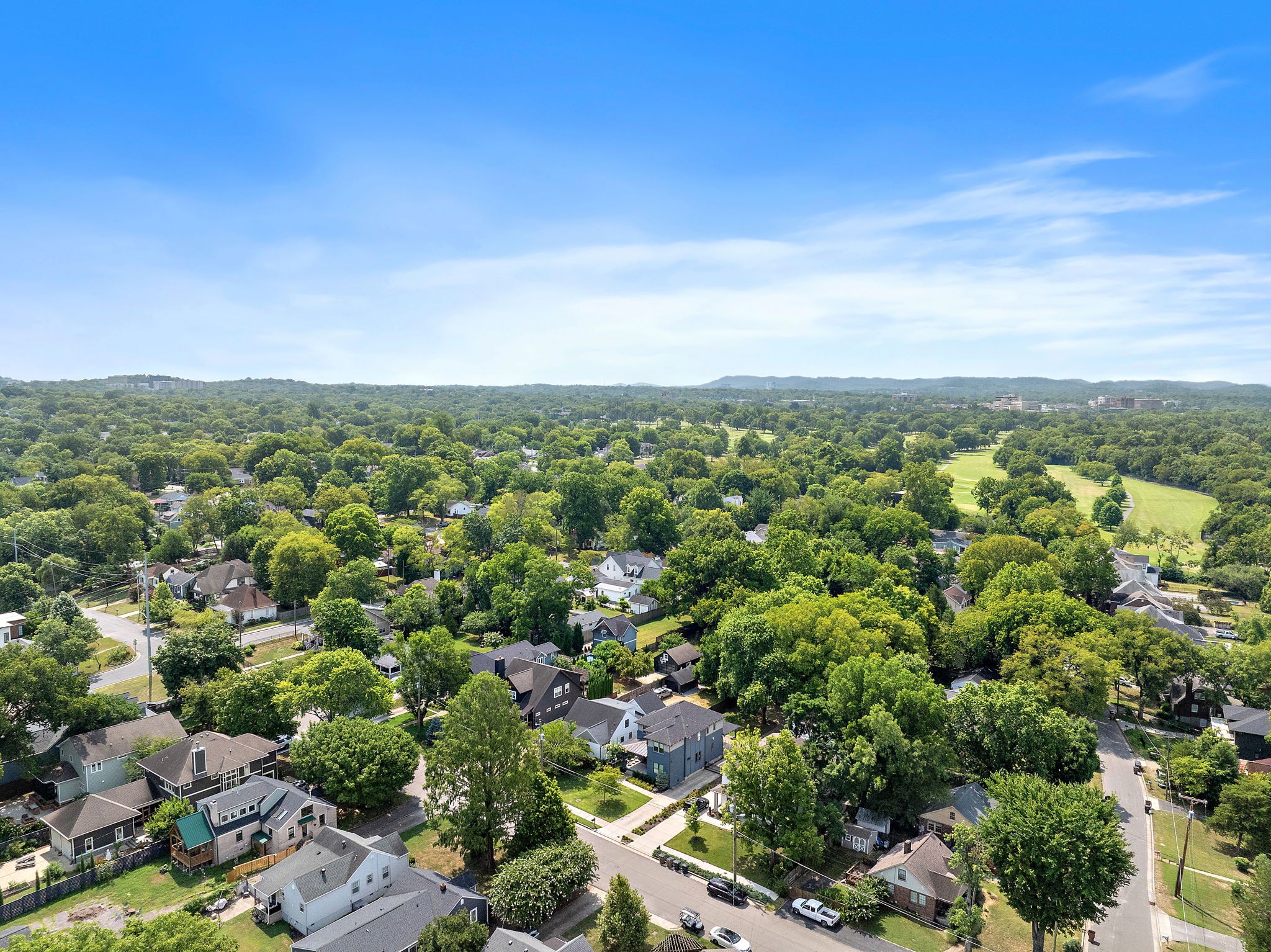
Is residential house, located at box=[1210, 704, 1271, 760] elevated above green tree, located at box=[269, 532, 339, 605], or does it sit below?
below

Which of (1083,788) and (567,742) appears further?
(567,742)

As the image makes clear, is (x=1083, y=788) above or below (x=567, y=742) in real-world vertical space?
above

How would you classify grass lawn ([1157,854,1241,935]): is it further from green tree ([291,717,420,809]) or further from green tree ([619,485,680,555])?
green tree ([619,485,680,555])

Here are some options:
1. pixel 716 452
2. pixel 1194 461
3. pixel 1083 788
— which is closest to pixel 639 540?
pixel 1083 788

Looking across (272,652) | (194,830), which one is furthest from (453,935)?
(272,652)

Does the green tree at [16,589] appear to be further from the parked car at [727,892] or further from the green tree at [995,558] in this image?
the green tree at [995,558]

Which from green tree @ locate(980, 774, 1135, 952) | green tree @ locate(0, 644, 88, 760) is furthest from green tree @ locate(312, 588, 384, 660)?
green tree @ locate(980, 774, 1135, 952)

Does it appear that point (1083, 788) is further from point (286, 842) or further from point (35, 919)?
point (35, 919)
